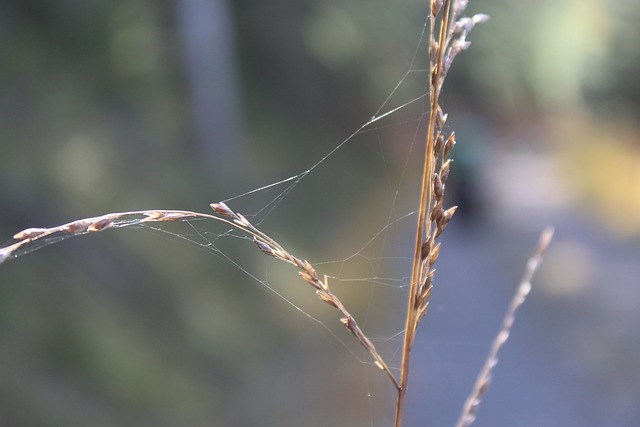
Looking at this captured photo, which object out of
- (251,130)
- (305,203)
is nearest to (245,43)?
(251,130)

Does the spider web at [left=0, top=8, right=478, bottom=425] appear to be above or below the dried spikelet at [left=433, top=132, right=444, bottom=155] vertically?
below

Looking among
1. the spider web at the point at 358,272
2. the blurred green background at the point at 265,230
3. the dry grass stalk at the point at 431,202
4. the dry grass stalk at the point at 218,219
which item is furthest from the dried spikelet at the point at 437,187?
the spider web at the point at 358,272

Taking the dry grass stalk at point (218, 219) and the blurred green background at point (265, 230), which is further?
the blurred green background at point (265, 230)

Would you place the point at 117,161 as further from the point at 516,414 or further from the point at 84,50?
the point at 516,414

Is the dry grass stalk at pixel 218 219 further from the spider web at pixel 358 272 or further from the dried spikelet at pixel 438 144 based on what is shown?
the spider web at pixel 358 272

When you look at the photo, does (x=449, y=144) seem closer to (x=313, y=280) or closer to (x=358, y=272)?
(x=313, y=280)

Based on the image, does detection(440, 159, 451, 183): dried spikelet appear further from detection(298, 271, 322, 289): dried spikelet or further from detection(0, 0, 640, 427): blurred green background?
detection(0, 0, 640, 427): blurred green background

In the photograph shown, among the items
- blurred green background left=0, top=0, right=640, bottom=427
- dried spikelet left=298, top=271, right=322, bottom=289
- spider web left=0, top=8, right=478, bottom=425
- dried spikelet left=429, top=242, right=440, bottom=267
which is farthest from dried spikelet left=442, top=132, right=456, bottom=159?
spider web left=0, top=8, right=478, bottom=425

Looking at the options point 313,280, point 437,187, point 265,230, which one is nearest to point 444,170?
point 437,187
